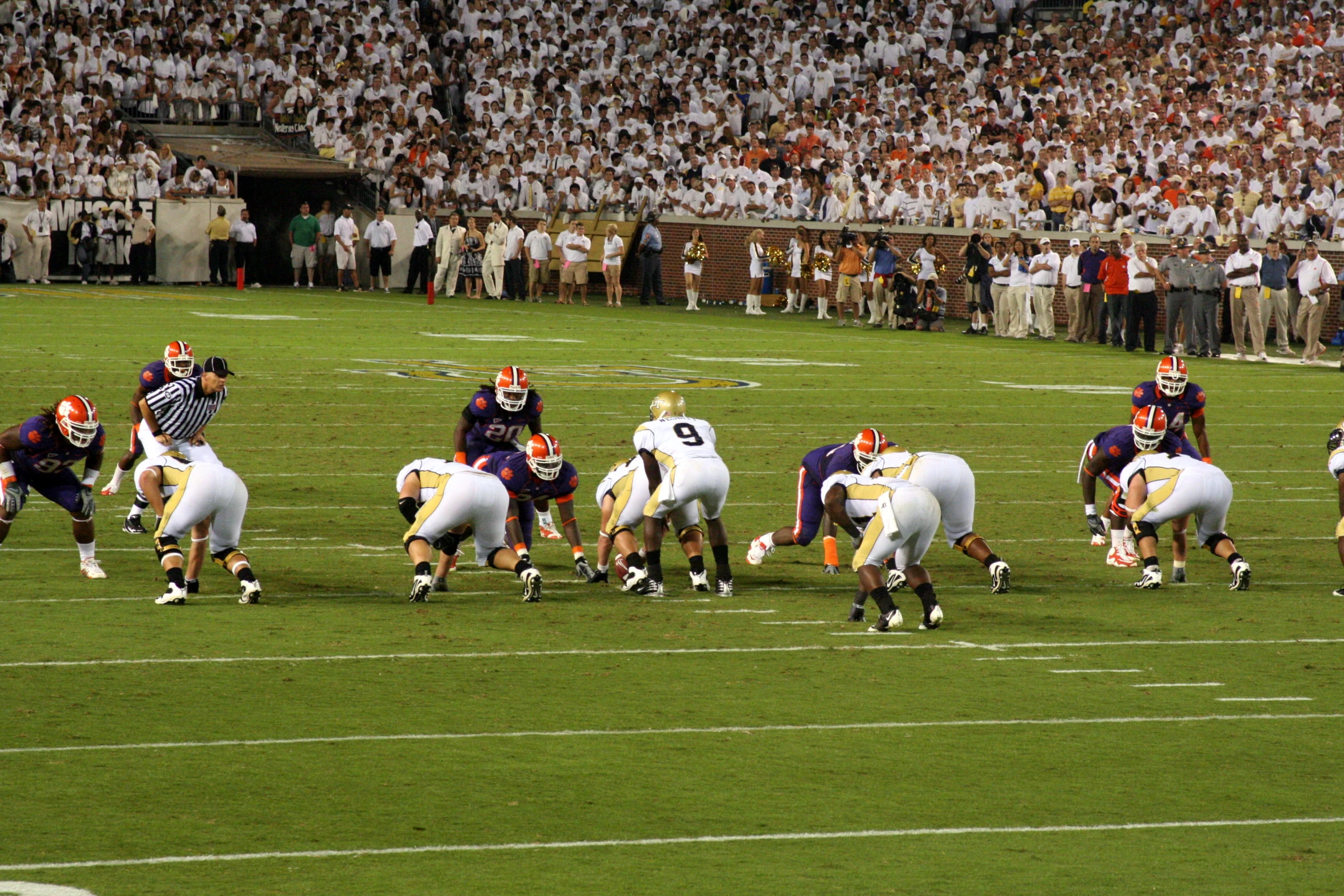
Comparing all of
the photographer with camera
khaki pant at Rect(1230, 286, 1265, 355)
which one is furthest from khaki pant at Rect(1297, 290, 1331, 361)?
the photographer with camera

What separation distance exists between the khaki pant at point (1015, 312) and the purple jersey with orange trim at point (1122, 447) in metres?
17.8

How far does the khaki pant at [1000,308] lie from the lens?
2997 centimetres

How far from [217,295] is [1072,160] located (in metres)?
15.8

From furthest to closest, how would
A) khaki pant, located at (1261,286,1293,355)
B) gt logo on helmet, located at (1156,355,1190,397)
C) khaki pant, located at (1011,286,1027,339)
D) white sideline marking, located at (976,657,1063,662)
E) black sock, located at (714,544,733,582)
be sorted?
khaki pant, located at (1011,286,1027,339) < khaki pant, located at (1261,286,1293,355) < gt logo on helmet, located at (1156,355,1190,397) < black sock, located at (714,544,733,582) < white sideline marking, located at (976,657,1063,662)

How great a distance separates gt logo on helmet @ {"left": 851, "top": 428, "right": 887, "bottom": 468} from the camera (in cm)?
1063

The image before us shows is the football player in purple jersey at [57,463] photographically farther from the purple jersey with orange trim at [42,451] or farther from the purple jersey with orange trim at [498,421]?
the purple jersey with orange trim at [498,421]

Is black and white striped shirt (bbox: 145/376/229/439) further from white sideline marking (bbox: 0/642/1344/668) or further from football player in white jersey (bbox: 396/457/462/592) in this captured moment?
white sideline marking (bbox: 0/642/1344/668)

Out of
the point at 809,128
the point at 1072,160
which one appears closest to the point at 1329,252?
the point at 1072,160

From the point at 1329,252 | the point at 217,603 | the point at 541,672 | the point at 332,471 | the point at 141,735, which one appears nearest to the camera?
the point at 141,735

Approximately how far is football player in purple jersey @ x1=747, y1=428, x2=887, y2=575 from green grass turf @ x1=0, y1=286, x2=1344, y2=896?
22 cm

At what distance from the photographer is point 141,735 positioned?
24.1 ft

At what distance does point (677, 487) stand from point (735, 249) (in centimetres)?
2619

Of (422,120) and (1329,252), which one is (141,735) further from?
(422,120)

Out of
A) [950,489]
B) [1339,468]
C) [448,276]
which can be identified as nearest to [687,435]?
[950,489]
